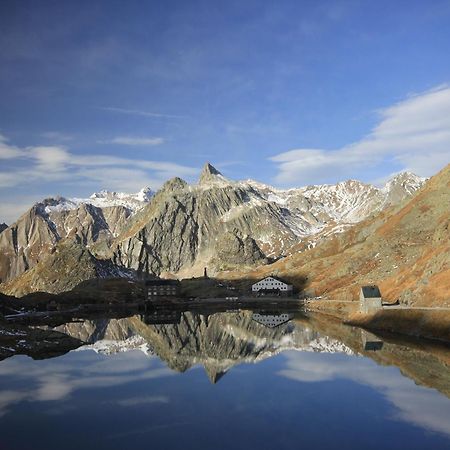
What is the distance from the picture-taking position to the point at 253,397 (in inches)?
2625

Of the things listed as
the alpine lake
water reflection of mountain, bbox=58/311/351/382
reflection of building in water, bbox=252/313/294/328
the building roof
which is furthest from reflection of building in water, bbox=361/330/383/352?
reflection of building in water, bbox=252/313/294/328

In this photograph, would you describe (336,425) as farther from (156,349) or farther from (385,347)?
(156,349)

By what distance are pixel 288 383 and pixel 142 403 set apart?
23576mm

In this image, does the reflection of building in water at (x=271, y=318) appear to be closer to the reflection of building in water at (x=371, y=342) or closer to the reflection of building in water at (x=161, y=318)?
the reflection of building in water at (x=161, y=318)

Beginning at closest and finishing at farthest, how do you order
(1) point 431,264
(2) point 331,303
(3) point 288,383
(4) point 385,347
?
(3) point 288,383
(4) point 385,347
(1) point 431,264
(2) point 331,303

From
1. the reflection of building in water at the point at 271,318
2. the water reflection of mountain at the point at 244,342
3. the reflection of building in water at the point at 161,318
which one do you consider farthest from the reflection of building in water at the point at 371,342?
the reflection of building in water at the point at 161,318

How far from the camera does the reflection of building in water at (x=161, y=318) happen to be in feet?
551

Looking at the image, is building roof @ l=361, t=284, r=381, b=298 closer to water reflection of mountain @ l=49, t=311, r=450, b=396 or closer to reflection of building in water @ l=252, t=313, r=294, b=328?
water reflection of mountain @ l=49, t=311, r=450, b=396

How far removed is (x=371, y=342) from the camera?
332 feet

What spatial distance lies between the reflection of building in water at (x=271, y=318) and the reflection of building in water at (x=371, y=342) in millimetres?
36687

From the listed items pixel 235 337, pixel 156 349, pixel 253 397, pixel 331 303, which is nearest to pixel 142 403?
pixel 253 397

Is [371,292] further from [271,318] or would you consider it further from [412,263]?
[271,318]

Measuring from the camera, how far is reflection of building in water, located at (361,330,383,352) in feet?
312

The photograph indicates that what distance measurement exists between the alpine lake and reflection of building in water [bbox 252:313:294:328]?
20424 millimetres
